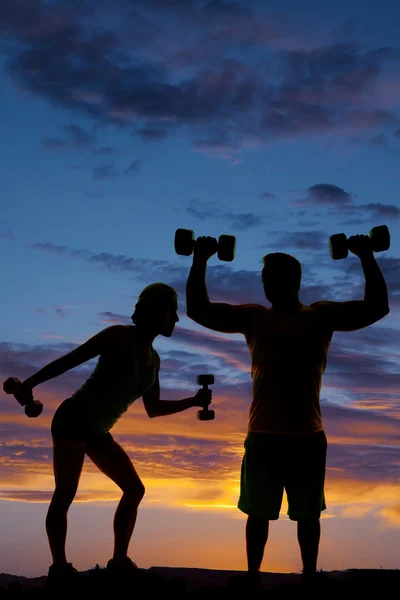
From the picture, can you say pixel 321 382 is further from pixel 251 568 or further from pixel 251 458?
pixel 251 568

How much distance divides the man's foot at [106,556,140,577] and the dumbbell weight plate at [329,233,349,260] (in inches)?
127

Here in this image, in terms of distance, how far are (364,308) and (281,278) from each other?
0.77 meters

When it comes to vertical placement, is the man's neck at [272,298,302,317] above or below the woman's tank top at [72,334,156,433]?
above

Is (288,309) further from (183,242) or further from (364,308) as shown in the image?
(183,242)

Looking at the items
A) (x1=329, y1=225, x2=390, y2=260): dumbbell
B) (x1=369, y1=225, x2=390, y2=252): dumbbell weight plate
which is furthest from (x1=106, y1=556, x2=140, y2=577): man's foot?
(x1=369, y1=225, x2=390, y2=252): dumbbell weight plate

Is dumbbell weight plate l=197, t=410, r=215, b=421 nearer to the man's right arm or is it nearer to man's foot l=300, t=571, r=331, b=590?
the man's right arm

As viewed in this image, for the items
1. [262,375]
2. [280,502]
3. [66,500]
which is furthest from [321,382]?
[66,500]

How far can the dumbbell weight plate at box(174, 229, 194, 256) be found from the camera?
6941 mm

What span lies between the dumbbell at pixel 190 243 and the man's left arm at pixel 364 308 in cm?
95

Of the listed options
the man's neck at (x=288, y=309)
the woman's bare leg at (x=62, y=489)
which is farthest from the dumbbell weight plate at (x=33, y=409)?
the man's neck at (x=288, y=309)

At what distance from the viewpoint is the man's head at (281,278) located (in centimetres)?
668

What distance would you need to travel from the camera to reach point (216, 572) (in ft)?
25.1

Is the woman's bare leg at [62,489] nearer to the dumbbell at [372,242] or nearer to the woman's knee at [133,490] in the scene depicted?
the woman's knee at [133,490]

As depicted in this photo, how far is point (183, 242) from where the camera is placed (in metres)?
6.94
